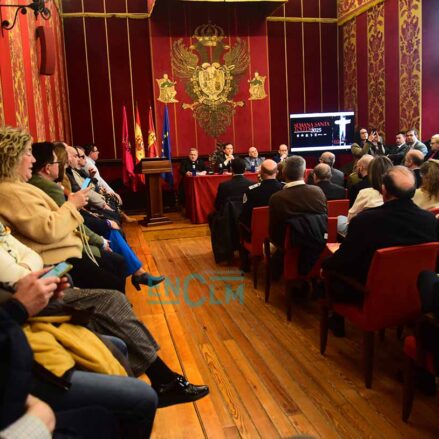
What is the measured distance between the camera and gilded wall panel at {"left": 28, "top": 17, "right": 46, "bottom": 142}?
5180 mm

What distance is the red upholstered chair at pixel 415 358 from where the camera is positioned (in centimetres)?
214

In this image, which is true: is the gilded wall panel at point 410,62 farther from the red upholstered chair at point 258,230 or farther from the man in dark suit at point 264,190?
the red upholstered chair at point 258,230

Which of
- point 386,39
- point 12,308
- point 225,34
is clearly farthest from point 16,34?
point 386,39

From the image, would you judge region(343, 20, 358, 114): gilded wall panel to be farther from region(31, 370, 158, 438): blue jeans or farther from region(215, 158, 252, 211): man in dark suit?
region(31, 370, 158, 438): blue jeans

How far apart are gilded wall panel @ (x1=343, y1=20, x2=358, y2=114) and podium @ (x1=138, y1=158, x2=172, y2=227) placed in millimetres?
4367

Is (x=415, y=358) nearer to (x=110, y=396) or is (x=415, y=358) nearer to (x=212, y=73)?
(x=110, y=396)

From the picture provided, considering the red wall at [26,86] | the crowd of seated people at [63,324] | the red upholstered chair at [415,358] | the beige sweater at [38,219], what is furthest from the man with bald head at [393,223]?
the red wall at [26,86]

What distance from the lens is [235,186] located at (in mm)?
5438

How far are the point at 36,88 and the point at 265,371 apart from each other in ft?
12.9

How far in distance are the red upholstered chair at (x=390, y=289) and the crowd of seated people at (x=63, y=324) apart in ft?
2.98

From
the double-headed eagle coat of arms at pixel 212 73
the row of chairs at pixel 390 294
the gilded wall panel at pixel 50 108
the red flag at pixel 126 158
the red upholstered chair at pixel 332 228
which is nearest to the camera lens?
the row of chairs at pixel 390 294

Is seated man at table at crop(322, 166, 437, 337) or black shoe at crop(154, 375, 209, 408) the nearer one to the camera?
black shoe at crop(154, 375, 209, 408)

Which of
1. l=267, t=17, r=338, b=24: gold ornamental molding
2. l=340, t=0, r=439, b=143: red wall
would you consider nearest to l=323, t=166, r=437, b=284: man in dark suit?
l=340, t=0, r=439, b=143: red wall

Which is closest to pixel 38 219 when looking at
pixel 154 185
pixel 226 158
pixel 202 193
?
pixel 154 185
